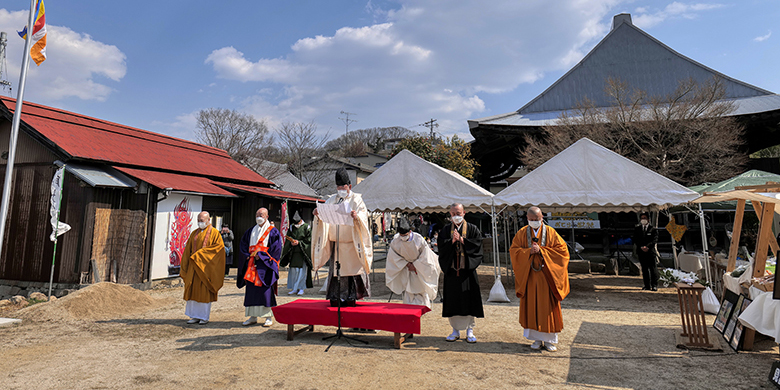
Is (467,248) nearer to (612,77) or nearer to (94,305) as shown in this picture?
(94,305)

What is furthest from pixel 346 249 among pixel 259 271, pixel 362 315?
pixel 259 271

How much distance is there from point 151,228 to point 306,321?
6.99m

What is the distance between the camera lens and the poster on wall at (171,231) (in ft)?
32.6

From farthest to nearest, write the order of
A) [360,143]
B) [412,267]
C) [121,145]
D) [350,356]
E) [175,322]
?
1. [360,143]
2. [121,145]
3. [175,322]
4. [412,267]
5. [350,356]

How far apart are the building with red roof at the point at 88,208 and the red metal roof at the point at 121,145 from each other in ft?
0.16

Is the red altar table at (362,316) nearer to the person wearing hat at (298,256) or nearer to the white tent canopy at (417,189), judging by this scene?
the person wearing hat at (298,256)

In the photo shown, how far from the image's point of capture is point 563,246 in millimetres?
4902

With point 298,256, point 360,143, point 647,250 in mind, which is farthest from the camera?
point 360,143

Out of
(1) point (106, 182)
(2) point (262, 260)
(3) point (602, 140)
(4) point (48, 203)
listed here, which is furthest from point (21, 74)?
(3) point (602, 140)

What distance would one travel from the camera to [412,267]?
5.68 meters

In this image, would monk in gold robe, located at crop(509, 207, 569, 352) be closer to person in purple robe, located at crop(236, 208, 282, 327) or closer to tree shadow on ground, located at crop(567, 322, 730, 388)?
tree shadow on ground, located at crop(567, 322, 730, 388)

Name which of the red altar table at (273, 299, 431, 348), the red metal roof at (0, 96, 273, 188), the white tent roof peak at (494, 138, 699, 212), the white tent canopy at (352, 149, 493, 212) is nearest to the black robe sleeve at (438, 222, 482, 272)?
the red altar table at (273, 299, 431, 348)

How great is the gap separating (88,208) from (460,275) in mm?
9049

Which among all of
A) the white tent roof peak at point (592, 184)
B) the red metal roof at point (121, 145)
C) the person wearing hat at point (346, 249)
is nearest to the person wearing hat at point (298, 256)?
the person wearing hat at point (346, 249)
